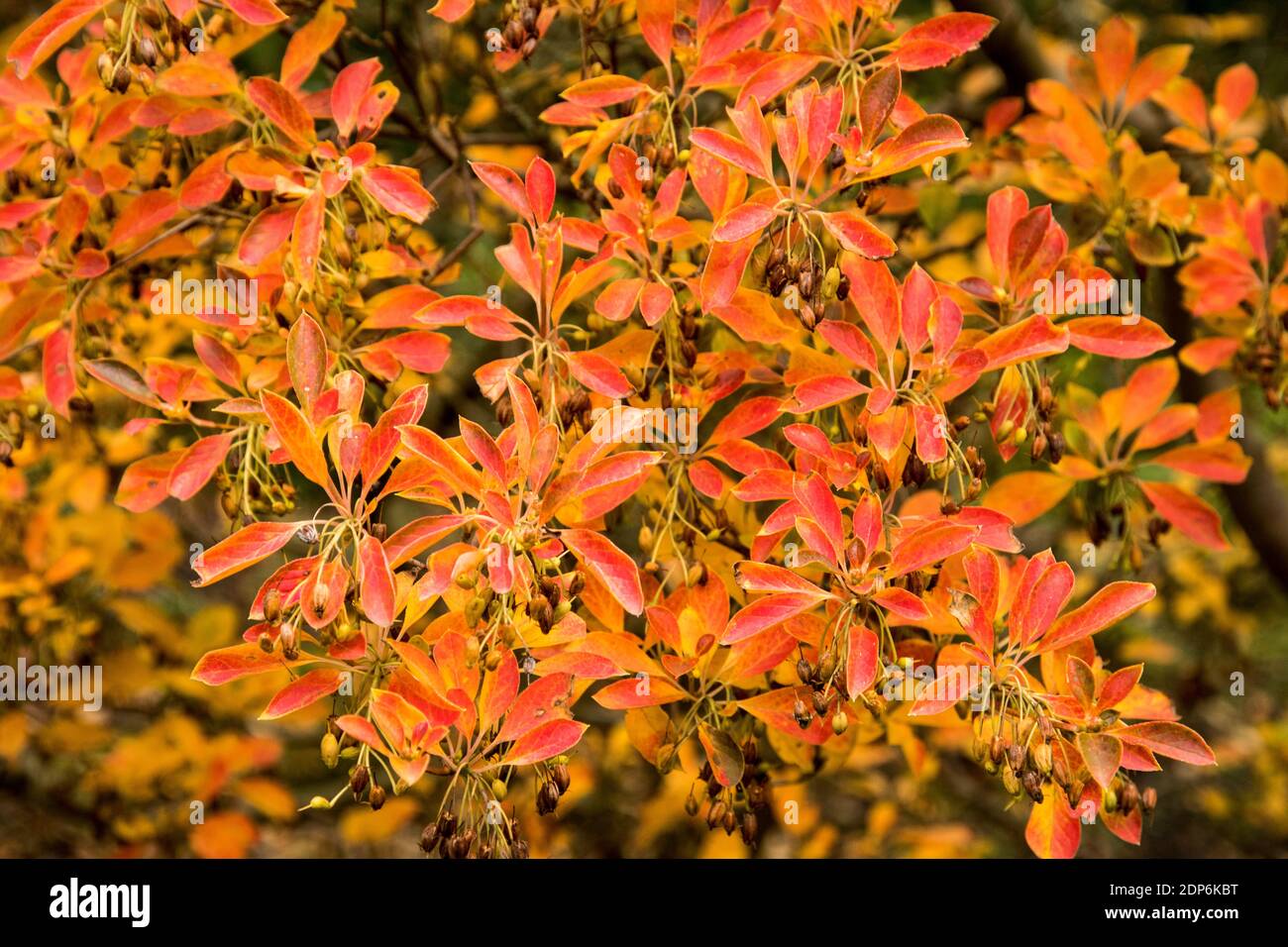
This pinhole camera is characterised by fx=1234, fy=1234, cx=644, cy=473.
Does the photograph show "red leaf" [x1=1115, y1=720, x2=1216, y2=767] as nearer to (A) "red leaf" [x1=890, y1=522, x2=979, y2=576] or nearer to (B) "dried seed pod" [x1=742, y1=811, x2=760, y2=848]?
(A) "red leaf" [x1=890, y1=522, x2=979, y2=576]

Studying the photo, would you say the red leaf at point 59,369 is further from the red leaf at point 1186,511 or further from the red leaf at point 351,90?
the red leaf at point 1186,511

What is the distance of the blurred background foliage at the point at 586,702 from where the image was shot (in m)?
2.19

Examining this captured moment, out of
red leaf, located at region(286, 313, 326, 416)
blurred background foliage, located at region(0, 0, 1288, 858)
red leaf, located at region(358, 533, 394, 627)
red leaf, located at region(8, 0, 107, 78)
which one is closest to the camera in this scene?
red leaf, located at region(358, 533, 394, 627)

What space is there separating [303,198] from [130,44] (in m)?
0.24

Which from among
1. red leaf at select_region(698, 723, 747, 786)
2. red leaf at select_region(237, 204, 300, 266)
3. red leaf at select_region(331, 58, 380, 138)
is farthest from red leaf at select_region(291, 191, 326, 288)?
red leaf at select_region(698, 723, 747, 786)

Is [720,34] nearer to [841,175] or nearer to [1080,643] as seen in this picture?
[841,175]

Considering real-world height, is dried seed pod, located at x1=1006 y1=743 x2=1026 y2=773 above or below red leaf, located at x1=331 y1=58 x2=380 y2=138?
below

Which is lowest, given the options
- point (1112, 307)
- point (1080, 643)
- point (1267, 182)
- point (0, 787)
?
point (0, 787)

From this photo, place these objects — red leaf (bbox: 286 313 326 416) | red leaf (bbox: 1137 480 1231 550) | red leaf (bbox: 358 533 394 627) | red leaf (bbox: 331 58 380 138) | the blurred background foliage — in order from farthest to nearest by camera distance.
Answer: the blurred background foliage < red leaf (bbox: 1137 480 1231 550) < red leaf (bbox: 331 58 380 138) < red leaf (bbox: 286 313 326 416) < red leaf (bbox: 358 533 394 627)

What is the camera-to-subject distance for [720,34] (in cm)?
139

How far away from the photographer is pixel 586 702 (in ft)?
9.70

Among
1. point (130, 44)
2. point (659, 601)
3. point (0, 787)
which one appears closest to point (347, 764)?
point (0, 787)

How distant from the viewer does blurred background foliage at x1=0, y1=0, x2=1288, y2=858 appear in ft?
7.20

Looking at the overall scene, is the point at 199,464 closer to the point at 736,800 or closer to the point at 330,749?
the point at 330,749
